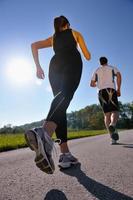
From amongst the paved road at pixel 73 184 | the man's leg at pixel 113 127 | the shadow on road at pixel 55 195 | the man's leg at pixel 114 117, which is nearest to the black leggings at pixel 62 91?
the paved road at pixel 73 184

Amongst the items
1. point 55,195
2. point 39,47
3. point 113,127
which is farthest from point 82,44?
point 113,127

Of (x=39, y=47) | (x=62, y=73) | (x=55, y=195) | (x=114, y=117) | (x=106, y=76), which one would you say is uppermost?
(x=106, y=76)

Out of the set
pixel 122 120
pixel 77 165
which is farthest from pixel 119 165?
pixel 122 120

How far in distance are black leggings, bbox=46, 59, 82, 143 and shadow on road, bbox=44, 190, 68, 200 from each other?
87 centimetres

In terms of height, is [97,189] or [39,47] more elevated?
[39,47]

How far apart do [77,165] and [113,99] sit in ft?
11.2

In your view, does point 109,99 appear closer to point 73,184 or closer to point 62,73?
point 62,73

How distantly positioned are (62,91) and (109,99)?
146 inches

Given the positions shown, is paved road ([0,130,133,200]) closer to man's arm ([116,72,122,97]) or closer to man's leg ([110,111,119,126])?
man's leg ([110,111,119,126])

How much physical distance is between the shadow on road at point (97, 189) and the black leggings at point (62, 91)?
0.55 meters

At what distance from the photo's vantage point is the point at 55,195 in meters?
2.15

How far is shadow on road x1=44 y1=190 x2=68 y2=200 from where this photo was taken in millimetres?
2064

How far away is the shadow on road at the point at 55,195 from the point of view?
2064 mm

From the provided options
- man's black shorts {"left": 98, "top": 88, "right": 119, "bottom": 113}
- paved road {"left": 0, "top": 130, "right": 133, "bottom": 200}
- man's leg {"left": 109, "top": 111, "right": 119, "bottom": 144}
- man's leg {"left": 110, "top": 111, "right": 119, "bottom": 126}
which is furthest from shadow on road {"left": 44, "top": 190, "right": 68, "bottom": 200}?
man's black shorts {"left": 98, "top": 88, "right": 119, "bottom": 113}
